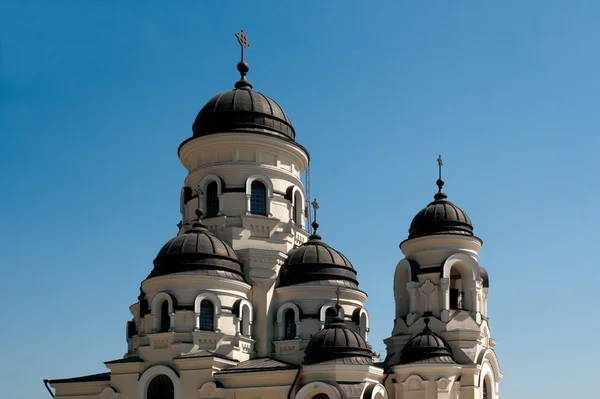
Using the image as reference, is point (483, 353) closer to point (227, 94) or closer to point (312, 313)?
point (312, 313)

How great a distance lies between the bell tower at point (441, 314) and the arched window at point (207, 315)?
719 centimetres

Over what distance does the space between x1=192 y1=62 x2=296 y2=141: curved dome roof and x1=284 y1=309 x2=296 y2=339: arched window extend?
7.83m

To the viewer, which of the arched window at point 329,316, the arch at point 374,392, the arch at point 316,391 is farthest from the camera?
the arched window at point 329,316

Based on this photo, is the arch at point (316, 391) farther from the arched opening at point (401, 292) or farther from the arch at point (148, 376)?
the arched opening at point (401, 292)

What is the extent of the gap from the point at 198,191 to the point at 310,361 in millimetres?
10068

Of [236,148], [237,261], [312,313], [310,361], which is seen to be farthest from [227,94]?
[310,361]

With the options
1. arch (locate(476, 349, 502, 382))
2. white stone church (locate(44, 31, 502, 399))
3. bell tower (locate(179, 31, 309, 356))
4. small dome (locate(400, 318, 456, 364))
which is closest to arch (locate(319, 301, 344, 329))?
white stone church (locate(44, 31, 502, 399))

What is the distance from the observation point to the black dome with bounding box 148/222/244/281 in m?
34.7

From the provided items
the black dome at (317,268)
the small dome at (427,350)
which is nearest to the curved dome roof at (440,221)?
the black dome at (317,268)

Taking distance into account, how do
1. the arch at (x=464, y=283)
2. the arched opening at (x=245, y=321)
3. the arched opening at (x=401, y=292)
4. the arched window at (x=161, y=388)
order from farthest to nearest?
the arched opening at (x=401, y=292)
the arch at (x=464, y=283)
the arched opening at (x=245, y=321)
the arched window at (x=161, y=388)

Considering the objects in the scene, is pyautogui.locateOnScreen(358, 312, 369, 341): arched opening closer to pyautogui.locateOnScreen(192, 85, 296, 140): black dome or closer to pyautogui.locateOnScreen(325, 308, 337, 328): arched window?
pyautogui.locateOnScreen(325, 308, 337, 328): arched window

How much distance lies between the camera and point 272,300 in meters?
37.0

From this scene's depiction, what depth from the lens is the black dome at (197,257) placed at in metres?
34.7

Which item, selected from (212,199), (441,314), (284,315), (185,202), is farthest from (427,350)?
(185,202)
